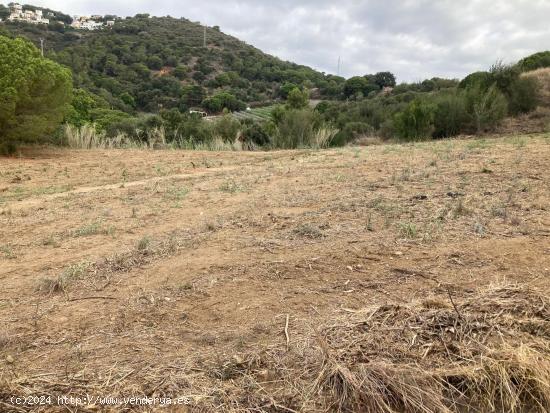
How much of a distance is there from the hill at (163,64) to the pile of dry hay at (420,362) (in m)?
30.9

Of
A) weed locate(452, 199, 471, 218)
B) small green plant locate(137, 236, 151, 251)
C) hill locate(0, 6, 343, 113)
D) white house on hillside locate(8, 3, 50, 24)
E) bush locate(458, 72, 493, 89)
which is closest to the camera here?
small green plant locate(137, 236, 151, 251)

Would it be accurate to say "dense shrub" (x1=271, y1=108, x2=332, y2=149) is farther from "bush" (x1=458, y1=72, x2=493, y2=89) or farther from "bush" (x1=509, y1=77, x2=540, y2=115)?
"bush" (x1=509, y1=77, x2=540, y2=115)

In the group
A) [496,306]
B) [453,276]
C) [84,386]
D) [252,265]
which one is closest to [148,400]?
[84,386]

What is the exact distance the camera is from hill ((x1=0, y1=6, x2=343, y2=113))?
3603 centimetres

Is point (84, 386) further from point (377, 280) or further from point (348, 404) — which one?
point (377, 280)

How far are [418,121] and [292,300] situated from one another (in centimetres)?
1313

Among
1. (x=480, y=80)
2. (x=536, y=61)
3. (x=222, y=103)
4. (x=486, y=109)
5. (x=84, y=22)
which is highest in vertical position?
(x=84, y=22)

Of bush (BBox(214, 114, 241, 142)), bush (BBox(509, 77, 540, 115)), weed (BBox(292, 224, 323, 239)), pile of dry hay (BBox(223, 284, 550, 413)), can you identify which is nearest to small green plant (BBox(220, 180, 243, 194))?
weed (BBox(292, 224, 323, 239))

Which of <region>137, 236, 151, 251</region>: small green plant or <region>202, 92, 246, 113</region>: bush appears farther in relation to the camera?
<region>202, 92, 246, 113</region>: bush

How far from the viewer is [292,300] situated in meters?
2.57

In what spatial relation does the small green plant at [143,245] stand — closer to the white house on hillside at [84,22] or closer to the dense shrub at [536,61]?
the dense shrub at [536,61]

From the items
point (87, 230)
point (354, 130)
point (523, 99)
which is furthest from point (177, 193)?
point (354, 130)

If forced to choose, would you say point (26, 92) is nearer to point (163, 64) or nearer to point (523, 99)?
point (523, 99)

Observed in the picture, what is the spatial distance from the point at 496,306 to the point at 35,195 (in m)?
6.27
